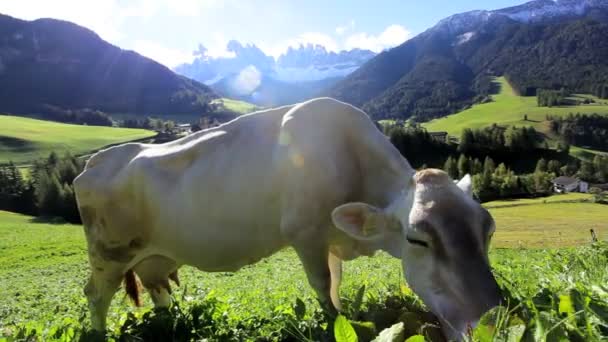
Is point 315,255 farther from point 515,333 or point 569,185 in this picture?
point 569,185

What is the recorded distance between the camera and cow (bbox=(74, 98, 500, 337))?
3574mm

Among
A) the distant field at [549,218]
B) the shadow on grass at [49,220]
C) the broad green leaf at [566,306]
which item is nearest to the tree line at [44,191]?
the shadow on grass at [49,220]

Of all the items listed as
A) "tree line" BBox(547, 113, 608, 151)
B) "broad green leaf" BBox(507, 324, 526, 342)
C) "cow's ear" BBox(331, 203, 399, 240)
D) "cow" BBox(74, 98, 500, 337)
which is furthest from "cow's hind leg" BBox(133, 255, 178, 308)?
"tree line" BBox(547, 113, 608, 151)

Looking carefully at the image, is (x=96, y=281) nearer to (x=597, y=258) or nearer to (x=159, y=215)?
(x=159, y=215)

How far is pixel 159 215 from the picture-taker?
245 inches

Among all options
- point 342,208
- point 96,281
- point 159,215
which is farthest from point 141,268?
point 342,208

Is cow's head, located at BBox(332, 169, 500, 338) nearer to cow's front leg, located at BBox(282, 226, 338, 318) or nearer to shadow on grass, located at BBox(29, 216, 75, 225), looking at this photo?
cow's front leg, located at BBox(282, 226, 338, 318)

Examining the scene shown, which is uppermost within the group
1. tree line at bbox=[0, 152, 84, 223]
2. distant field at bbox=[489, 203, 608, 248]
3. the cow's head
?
the cow's head

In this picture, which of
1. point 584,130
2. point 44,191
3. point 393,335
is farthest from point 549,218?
point 584,130

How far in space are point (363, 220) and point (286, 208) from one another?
3.79 feet

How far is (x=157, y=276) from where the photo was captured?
7.02 meters

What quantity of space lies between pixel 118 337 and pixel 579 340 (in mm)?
3655

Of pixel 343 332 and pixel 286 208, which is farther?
pixel 286 208

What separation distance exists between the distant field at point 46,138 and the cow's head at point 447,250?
153290 mm
